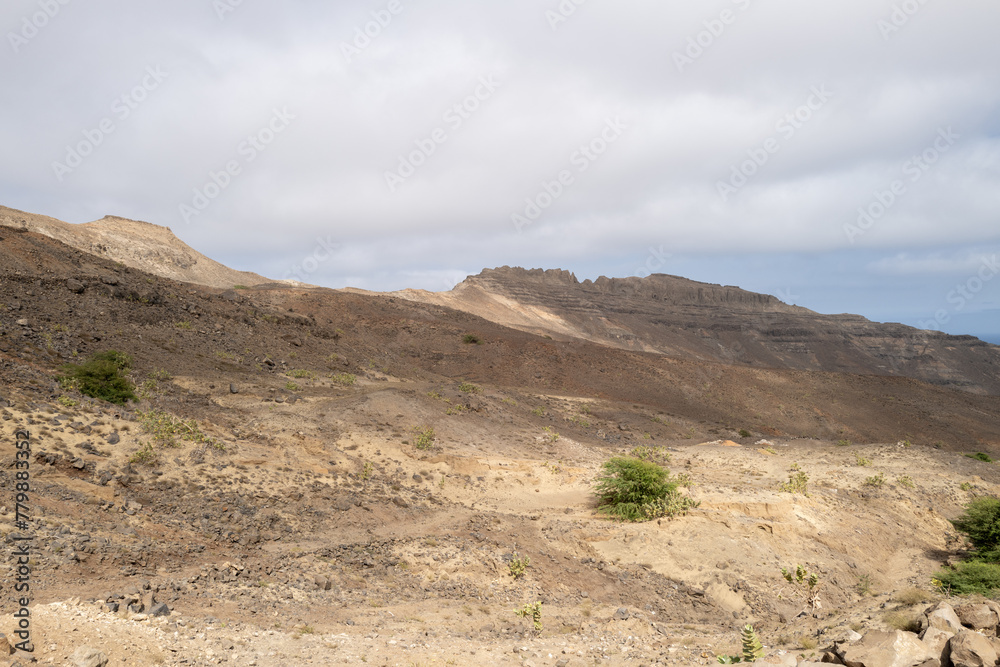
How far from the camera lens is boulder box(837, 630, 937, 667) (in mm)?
4930

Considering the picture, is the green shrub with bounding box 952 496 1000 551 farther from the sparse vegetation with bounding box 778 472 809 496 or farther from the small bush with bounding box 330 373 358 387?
the small bush with bounding box 330 373 358 387

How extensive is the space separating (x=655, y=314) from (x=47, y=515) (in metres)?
84.0

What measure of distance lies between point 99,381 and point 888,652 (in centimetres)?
1545

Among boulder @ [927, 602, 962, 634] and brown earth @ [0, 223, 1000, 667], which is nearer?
boulder @ [927, 602, 962, 634]

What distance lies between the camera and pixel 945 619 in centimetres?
543

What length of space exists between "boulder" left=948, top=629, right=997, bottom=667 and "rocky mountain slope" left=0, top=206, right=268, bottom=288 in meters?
48.4

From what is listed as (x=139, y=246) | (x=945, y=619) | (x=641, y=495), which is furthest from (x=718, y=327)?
(x=945, y=619)

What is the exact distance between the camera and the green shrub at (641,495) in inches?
477

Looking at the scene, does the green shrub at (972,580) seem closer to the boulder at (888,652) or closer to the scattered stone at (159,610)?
the boulder at (888,652)

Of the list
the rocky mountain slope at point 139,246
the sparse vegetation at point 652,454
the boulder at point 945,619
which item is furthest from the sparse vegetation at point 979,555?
the rocky mountain slope at point 139,246

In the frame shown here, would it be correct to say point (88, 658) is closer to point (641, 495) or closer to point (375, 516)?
point (375, 516)

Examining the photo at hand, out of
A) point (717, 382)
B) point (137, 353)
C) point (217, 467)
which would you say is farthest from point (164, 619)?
point (717, 382)

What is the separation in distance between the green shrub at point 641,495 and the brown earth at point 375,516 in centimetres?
43

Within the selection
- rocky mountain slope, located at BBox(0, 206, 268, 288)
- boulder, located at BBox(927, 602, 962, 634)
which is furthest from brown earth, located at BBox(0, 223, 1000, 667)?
rocky mountain slope, located at BBox(0, 206, 268, 288)
